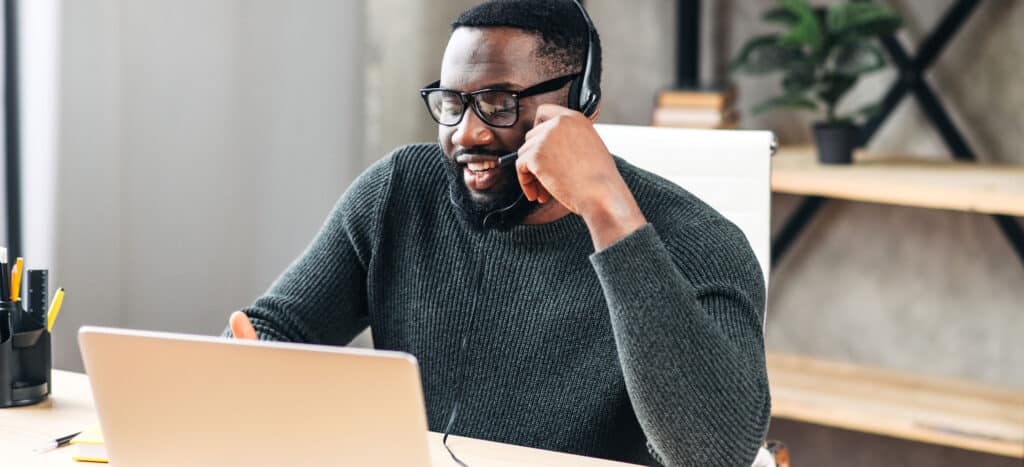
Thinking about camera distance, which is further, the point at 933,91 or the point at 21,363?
the point at 933,91

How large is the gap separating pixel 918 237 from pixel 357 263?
1332 mm

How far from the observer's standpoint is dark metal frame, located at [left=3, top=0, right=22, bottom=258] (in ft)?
5.44

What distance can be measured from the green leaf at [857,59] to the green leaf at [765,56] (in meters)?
0.07

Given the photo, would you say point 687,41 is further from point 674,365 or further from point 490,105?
point 674,365

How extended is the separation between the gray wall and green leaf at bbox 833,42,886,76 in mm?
915

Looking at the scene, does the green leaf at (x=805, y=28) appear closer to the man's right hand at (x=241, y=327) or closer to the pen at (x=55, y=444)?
the man's right hand at (x=241, y=327)

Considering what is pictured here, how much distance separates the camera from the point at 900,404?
204 centimetres

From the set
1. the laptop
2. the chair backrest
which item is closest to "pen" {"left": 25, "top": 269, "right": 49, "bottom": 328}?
the laptop

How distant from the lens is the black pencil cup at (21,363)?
3.86 ft

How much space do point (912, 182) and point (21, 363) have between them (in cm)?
136

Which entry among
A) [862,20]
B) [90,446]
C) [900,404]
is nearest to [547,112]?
[90,446]

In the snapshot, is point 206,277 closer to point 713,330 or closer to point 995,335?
point 713,330

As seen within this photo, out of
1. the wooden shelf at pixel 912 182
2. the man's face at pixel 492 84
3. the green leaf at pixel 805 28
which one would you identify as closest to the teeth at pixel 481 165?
the man's face at pixel 492 84

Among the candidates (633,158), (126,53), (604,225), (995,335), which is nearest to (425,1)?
(126,53)
